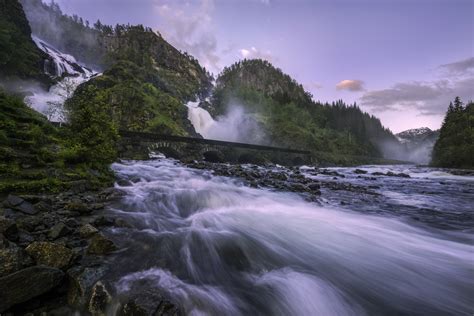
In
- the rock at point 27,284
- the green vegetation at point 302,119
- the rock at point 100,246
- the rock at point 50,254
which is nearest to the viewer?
the rock at point 27,284

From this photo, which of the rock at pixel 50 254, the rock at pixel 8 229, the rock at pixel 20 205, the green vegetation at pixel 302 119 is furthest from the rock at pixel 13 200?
the green vegetation at pixel 302 119

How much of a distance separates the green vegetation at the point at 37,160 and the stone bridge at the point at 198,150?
Result: 17102 millimetres

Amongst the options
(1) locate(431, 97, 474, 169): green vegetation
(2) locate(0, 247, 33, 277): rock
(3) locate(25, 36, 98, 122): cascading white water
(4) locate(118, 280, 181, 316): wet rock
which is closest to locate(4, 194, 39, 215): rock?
(2) locate(0, 247, 33, 277): rock

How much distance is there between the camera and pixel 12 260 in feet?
9.94

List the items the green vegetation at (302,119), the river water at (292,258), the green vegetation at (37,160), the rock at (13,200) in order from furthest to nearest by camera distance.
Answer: the green vegetation at (302,119) < the green vegetation at (37,160) < the rock at (13,200) < the river water at (292,258)

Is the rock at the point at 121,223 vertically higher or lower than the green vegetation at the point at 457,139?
lower

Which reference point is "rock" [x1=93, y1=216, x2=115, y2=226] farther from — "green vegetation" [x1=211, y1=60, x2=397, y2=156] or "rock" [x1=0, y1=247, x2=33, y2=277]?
A: "green vegetation" [x1=211, y1=60, x2=397, y2=156]

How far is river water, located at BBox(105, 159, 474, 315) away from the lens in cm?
369

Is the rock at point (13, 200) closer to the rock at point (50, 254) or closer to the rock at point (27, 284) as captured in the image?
the rock at point (50, 254)

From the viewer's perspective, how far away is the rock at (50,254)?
11.1 ft

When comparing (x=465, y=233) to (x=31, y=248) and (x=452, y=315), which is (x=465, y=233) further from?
(x=31, y=248)

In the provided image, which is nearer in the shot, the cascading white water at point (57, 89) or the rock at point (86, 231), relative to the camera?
the rock at point (86, 231)

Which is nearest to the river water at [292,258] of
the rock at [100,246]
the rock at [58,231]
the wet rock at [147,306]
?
the rock at [100,246]

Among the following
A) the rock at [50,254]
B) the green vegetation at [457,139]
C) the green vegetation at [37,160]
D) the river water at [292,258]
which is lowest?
the river water at [292,258]
